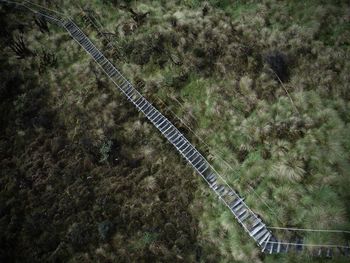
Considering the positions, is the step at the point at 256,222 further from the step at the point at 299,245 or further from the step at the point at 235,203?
the step at the point at 299,245

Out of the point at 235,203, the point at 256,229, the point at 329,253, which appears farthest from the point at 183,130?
the point at 329,253

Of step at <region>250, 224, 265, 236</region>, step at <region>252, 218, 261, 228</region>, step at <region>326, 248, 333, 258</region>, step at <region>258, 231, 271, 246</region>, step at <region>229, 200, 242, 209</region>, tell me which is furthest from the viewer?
step at <region>229, 200, 242, 209</region>

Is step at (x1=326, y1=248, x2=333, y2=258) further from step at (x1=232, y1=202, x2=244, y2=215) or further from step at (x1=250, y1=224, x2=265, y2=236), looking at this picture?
step at (x1=232, y1=202, x2=244, y2=215)

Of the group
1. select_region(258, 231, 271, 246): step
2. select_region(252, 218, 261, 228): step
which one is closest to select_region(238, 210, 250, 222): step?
select_region(252, 218, 261, 228): step

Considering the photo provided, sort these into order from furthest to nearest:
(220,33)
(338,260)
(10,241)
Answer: (220,33) → (10,241) → (338,260)

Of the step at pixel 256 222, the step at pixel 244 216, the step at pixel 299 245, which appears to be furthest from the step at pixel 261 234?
the step at pixel 299 245

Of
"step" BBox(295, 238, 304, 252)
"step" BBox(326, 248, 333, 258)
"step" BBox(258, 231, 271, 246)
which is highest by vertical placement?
"step" BBox(326, 248, 333, 258)

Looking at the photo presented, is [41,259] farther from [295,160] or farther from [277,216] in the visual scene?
[295,160]

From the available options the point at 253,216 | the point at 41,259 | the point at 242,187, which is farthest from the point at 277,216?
the point at 41,259

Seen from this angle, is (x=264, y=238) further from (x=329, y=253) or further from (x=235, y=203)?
(x=329, y=253)
